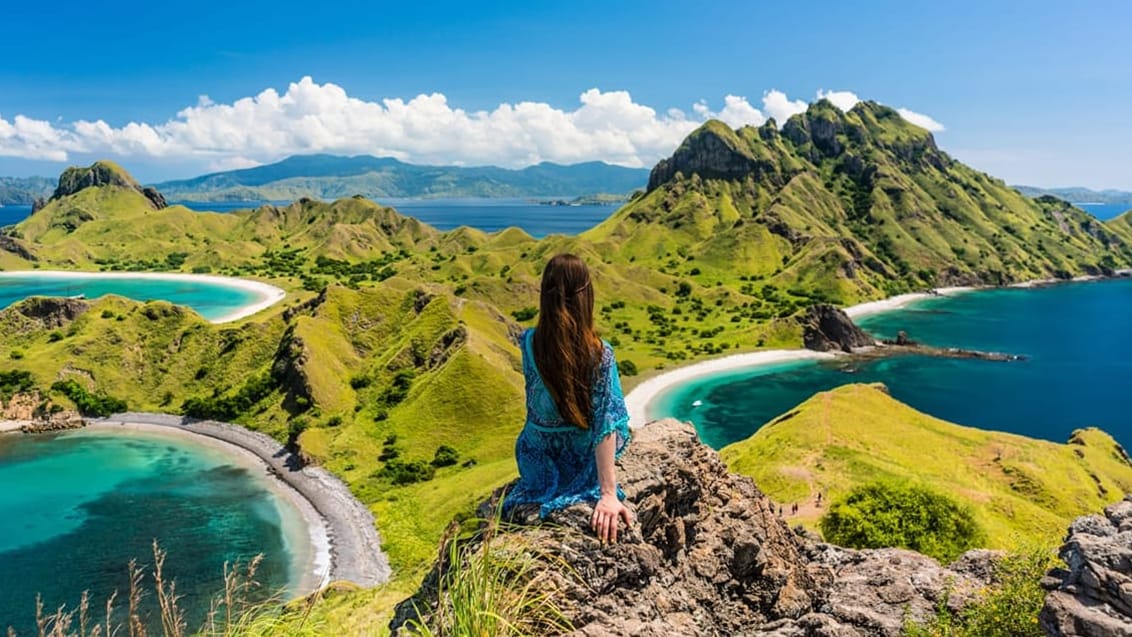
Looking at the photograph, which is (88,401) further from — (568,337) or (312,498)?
(568,337)

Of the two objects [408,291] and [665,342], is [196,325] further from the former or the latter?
[665,342]

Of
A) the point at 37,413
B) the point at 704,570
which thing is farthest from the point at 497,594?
the point at 37,413

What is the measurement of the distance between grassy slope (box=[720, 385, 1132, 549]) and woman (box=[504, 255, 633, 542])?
44428 mm

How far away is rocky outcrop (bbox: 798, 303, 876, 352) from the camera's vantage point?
495 ft

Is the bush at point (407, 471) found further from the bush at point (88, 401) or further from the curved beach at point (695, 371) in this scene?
the bush at point (88, 401)

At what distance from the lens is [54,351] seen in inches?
4048

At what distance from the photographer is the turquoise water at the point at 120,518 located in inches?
2160

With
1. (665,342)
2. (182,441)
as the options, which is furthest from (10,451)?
(665,342)

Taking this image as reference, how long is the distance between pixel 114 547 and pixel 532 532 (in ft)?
237

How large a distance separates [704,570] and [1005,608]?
4900 mm

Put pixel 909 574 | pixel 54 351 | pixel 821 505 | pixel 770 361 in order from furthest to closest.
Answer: pixel 770 361
pixel 54 351
pixel 821 505
pixel 909 574

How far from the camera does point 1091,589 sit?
8891mm

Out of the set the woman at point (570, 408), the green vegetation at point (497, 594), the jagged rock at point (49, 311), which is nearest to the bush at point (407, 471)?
the woman at point (570, 408)

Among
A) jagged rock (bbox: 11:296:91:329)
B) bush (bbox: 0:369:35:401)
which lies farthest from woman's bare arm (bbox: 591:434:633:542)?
jagged rock (bbox: 11:296:91:329)
